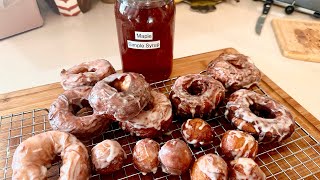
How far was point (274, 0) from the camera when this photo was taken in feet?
5.00

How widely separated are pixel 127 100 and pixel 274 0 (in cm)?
118

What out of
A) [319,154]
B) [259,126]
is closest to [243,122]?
[259,126]

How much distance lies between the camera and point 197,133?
0.75 m

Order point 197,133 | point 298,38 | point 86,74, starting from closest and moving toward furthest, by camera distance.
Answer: point 197,133
point 86,74
point 298,38

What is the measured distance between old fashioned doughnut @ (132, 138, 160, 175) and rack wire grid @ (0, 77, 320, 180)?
3cm

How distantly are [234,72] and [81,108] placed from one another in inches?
18.9

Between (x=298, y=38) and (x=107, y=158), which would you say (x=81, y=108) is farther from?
(x=298, y=38)

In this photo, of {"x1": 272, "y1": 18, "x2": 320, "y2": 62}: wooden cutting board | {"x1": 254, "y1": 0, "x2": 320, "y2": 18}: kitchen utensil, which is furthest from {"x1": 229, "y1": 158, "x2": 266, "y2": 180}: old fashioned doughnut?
{"x1": 254, "y1": 0, "x2": 320, "y2": 18}: kitchen utensil

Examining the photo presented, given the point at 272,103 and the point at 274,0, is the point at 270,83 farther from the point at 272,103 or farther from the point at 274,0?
the point at 274,0

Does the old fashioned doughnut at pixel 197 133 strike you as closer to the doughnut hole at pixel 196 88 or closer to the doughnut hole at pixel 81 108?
the doughnut hole at pixel 196 88

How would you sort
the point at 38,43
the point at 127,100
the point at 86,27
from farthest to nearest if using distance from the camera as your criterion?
the point at 86,27 < the point at 38,43 < the point at 127,100

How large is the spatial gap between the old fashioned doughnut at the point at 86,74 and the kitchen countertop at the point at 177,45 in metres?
0.20

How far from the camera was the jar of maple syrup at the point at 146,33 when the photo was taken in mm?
836

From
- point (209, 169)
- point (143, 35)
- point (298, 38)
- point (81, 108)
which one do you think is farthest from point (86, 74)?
point (298, 38)
